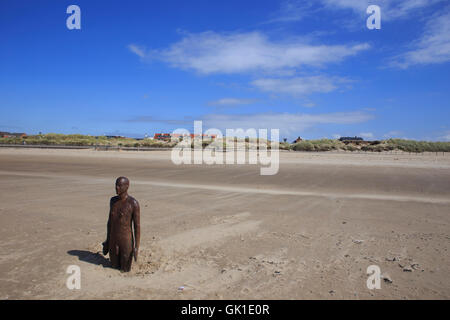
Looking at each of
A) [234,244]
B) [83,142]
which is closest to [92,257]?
[234,244]

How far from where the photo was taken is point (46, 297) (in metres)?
3.45

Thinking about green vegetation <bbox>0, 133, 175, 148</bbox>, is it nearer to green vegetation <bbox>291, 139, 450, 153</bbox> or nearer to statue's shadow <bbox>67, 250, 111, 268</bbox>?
green vegetation <bbox>291, 139, 450, 153</bbox>

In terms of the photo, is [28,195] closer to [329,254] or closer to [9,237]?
[9,237]

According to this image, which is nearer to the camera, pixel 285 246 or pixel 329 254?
pixel 329 254

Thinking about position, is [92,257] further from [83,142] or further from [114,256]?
[83,142]

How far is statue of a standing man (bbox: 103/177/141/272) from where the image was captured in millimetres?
4188

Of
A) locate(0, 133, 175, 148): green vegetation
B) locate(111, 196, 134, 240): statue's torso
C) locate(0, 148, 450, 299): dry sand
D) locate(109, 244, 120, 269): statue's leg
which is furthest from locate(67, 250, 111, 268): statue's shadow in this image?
locate(0, 133, 175, 148): green vegetation

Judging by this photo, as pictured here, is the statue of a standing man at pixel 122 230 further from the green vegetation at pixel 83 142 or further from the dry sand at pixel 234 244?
the green vegetation at pixel 83 142

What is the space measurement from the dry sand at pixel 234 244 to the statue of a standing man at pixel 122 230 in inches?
6.9

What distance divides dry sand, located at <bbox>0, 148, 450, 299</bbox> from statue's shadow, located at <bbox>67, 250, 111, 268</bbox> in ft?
0.09

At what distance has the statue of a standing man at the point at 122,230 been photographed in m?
4.19

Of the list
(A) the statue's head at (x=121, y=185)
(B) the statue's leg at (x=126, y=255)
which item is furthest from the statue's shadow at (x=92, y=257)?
(A) the statue's head at (x=121, y=185)

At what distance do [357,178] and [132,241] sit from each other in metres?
13.1

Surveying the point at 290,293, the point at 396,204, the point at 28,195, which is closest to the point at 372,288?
the point at 290,293
